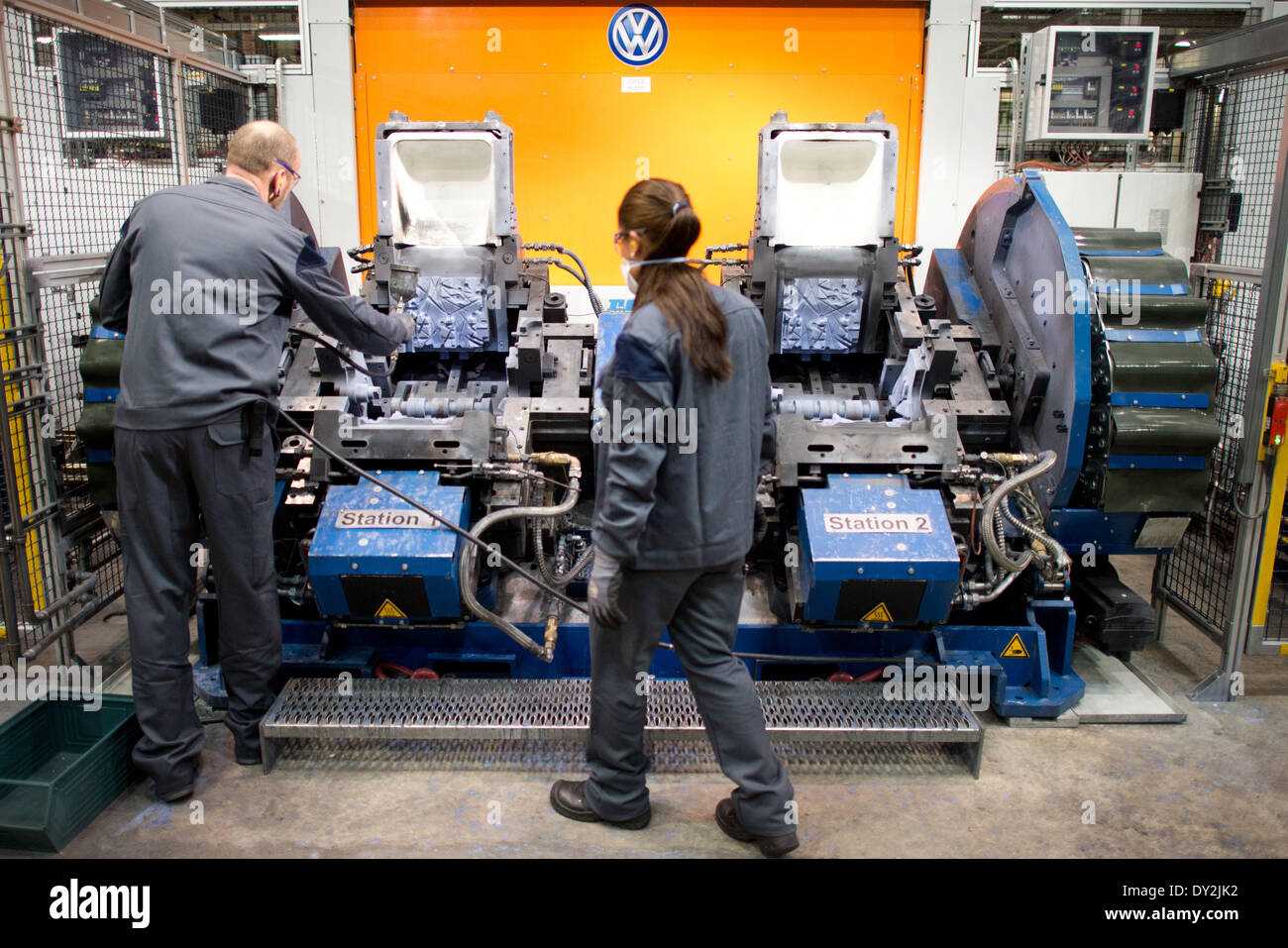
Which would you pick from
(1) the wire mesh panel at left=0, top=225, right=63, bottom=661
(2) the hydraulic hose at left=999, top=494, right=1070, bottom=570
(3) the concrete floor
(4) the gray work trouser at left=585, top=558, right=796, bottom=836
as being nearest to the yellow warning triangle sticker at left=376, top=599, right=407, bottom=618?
(3) the concrete floor

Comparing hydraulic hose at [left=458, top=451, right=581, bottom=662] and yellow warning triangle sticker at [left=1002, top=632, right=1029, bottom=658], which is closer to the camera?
hydraulic hose at [left=458, top=451, right=581, bottom=662]

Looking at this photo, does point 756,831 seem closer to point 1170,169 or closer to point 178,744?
point 178,744

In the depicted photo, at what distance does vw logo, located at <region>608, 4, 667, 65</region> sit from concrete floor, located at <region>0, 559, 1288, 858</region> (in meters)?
3.79

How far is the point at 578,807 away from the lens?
293 cm

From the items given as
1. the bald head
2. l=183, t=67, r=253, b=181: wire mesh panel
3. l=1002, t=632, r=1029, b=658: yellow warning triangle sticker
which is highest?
l=183, t=67, r=253, b=181: wire mesh panel

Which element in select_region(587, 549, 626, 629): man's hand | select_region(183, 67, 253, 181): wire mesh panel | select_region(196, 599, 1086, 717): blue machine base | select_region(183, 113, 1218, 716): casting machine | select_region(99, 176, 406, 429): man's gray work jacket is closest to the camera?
select_region(587, 549, 626, 629): man's hand

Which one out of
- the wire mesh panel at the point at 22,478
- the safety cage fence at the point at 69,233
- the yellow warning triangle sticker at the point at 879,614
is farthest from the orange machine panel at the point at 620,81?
the yellow warning triangle sticker at the point at 879,614

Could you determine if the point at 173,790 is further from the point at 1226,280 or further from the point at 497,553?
the point at 1226,280

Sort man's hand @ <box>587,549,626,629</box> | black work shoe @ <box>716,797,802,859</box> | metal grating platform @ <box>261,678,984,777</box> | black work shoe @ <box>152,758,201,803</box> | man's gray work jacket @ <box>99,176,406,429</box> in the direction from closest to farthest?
1. man's hand @ <box>587,549,626,629</box>
2. black work shoe @ <box>716,797,802,859</box>
3. man's gray work jacket @ <box>99,176,406,429</box>
4. black work shoe @ <box>152,758,201,803</box>
5. metal grating platform @ <box>261,678,984,777</box>

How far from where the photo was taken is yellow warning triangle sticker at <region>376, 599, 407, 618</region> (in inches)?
131

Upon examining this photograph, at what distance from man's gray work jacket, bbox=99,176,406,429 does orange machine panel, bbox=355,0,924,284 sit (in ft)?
8.21

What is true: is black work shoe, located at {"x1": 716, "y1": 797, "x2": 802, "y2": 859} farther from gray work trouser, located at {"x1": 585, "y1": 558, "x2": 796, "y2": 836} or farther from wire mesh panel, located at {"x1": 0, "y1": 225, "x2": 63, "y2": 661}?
wire mesh panel, located at {"x1": 0, "y1": 225, "x2": 63, "y2": 661}

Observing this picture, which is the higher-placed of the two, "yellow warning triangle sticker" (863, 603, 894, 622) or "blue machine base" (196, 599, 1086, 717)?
"yellow warning triangle sticker" (863, 603, 894, 622)

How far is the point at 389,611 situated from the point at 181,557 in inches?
27.2
